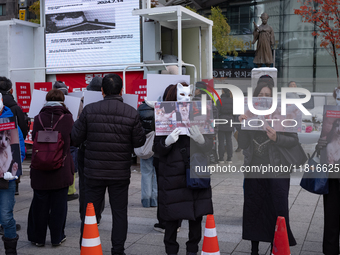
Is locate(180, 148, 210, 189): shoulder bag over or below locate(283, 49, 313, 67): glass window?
below

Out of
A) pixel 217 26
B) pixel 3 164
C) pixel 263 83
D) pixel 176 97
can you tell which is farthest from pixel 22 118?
pixel 217 26

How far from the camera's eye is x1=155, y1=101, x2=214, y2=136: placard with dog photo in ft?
14.4

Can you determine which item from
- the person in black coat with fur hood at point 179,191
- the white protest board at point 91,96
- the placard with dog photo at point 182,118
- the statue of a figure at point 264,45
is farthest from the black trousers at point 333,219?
the statue of a figure at point 264,45

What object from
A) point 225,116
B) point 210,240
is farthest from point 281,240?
point 225,116

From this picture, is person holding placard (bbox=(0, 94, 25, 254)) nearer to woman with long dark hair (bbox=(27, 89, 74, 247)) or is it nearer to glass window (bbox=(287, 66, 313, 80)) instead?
woman with long dark hair (bbox=(27, 89, 74, 247))

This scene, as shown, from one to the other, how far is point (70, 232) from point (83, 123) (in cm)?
196

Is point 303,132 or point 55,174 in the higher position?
point 303,132

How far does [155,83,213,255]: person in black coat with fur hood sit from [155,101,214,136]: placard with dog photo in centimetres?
7

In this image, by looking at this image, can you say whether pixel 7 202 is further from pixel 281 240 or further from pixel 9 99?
pixel 281 240

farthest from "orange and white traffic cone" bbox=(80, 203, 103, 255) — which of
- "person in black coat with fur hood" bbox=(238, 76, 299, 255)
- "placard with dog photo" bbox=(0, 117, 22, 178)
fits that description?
"person in black coat with fur hood" bbox=(238, 76, 299, 255)

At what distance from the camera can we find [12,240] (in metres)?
4.52

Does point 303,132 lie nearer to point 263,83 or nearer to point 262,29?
point 263,83

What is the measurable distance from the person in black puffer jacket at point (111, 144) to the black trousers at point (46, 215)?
687mm

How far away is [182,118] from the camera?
14.4 feet
